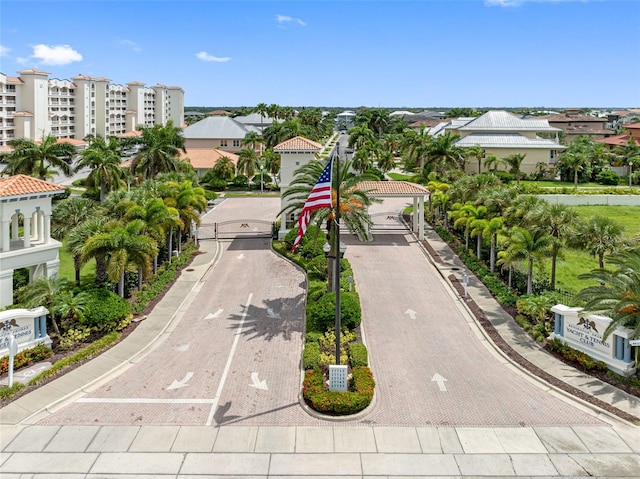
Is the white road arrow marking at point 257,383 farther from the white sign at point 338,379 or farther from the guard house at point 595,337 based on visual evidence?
the guard house at point 595,337

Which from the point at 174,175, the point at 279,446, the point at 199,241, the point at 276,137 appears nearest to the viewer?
the point at 279,446

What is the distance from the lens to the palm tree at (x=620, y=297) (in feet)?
61.3

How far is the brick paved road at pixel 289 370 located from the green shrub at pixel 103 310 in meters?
2.50

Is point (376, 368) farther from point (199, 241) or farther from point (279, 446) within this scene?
point (199, 241)

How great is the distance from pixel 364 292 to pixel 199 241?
17.0 meters

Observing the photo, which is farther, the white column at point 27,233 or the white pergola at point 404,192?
the white pergola at point 404,192

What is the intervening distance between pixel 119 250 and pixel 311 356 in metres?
9.98

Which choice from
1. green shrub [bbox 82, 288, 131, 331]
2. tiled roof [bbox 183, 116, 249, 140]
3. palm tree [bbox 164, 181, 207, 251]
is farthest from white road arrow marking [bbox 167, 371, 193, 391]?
tiled roof [bbox 183, 116, 249, 140]

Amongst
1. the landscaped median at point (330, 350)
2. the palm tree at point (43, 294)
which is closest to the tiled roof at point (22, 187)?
the palm tree at point (43, 294)

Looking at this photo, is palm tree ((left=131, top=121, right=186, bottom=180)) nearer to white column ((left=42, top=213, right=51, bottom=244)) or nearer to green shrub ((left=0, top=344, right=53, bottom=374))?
white column ((left=42, top=213, right=51, bottom=244))

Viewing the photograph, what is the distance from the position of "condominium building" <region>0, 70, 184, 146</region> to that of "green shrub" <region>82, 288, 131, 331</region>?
73.4 metres

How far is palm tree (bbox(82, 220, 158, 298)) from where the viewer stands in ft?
77.7

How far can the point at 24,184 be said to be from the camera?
24984 mm

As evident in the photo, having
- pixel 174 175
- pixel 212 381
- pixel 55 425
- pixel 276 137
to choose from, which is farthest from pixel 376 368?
pixel 276 137
